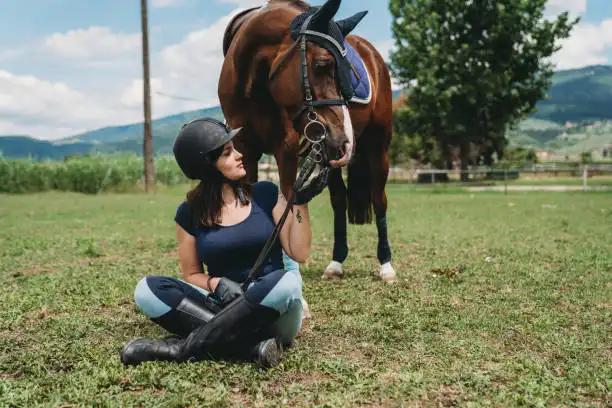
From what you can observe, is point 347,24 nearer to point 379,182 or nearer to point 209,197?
point 209,197

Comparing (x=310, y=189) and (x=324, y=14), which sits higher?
(x=324, y=14)

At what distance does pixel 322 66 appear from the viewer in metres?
3.69

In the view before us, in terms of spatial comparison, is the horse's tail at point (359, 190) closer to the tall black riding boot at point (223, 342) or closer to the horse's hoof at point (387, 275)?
Answer: the horse's hoof at point (387, 275)

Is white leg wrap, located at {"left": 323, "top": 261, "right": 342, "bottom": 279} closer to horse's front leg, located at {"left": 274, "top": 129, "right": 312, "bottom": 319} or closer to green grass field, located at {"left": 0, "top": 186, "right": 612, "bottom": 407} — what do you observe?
green grass field, located at {"left": 0, "top": 186, "right": 612, "bottom": 407}

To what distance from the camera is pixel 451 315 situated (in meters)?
4.14

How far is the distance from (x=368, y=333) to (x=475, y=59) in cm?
2988

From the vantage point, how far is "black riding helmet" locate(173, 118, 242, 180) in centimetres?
308

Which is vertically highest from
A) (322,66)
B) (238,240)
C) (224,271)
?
(322,66)

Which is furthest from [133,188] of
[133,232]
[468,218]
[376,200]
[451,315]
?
[451,315]

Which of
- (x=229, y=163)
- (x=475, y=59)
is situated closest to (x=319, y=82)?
(x=229, y=163)

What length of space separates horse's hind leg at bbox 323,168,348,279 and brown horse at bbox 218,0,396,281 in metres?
0.01

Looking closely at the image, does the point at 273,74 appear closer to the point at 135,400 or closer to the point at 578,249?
the point at 135,400

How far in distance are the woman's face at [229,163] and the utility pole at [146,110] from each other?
65.7 feet

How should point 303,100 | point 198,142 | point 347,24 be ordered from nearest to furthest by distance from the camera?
point 198,142
point 303,100
point 347,24
